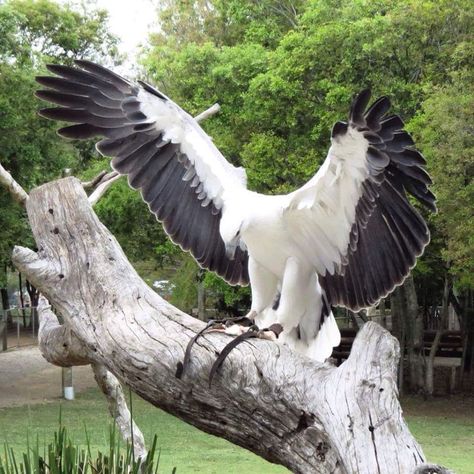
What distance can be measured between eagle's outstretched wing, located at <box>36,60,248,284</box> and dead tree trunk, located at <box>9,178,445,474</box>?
0.57m

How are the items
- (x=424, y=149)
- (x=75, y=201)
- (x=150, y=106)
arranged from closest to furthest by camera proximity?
1. (x=75, y=201)
2. (x=150, y=106)
3. (x=424, y=149)

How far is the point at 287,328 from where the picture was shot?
348 centimetres

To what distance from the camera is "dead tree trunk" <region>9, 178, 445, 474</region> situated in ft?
7.45

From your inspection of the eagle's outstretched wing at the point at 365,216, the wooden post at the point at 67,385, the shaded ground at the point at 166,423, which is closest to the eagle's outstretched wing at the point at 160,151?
the eagle's outstretched wing at the point at 365,216

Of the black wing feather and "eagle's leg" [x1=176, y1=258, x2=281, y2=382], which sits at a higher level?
the black wing feather

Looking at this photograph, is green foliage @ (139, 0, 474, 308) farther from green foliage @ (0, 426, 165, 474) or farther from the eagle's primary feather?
green foliage @ (0, 426, 165, 474)

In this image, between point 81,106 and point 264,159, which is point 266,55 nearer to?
point 264,159

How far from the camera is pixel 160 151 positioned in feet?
12.8

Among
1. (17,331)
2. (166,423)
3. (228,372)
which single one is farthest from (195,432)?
(17,331)

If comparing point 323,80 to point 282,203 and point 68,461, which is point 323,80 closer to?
point 282,203

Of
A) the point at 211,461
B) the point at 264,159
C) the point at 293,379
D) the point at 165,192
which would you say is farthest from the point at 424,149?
the point at 293,379

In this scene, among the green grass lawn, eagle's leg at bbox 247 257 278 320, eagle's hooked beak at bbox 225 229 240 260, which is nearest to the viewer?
eagle's leg at bbox 247 257 278 320

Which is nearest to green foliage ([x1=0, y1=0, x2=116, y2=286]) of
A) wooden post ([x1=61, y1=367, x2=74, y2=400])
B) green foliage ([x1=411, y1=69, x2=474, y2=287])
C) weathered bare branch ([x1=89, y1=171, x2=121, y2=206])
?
wooden post ([x1=61, y1=367, x2=74, y2=400])

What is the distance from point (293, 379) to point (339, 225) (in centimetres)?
98
